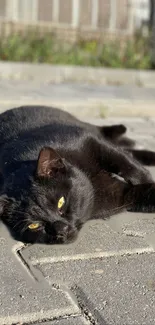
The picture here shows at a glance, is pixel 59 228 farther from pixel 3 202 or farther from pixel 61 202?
pixel 3 202

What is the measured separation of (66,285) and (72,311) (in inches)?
8.1

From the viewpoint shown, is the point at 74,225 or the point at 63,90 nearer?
the point at 74,225

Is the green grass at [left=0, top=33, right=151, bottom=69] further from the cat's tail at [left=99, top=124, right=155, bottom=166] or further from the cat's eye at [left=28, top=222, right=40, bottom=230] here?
the cat's eye at [left=28, top=222, right=40, bottom=230]

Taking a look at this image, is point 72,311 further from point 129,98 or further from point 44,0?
point 44,0

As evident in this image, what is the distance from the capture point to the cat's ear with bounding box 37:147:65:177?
2.43m

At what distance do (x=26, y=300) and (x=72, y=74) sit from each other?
5.62 metres

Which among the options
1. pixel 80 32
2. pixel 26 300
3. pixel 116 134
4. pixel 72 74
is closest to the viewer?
pixel 26 300

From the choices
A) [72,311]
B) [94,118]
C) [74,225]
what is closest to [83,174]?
[74,225]

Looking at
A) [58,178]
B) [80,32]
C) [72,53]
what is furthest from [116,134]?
[80,32]

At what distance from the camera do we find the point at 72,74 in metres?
7.31

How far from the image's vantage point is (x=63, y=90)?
639 centimetres

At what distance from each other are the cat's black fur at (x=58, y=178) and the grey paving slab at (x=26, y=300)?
0.99 feet

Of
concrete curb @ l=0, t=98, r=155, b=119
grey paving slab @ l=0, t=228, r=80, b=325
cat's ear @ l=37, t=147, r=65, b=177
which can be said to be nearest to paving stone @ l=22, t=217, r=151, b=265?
grey paving slab @ l=0, t=228, r=80, b=325

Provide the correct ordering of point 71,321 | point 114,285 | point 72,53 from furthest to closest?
1. point 72,53
2. point 114,285
3. point 71,321
